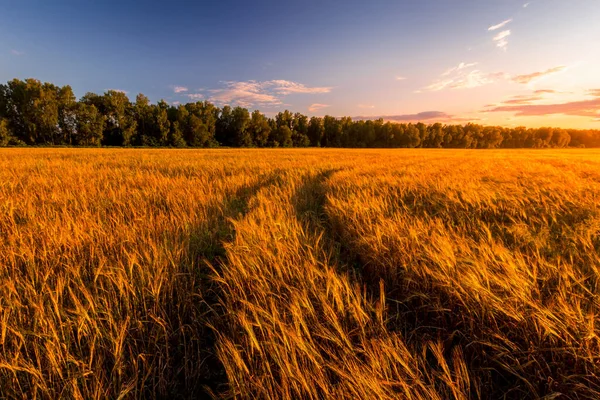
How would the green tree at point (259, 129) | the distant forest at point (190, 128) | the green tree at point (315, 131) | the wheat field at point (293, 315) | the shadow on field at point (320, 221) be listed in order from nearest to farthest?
the wheat field at point (293, 315) → the shadow on field at point (320, 221) → the distant forest at point (190, 128) → the green tree at point (259, 129) → the green tree at point (315, 131)

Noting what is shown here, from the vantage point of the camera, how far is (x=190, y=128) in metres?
62.0

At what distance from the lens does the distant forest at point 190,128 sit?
51406mm

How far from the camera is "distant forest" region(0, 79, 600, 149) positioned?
51.4m

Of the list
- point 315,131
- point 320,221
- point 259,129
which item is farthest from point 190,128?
point 320,221

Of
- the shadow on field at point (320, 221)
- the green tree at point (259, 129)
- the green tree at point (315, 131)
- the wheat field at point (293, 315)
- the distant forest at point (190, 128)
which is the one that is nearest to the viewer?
the wheat field at point (293, 315)

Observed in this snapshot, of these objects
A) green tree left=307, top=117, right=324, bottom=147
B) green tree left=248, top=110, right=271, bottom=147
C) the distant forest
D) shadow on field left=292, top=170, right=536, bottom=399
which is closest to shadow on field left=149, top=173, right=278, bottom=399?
shadow on field left=292, top=170, right=536, bottom=399

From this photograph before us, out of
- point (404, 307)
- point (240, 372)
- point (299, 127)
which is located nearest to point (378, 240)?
point (404, 307)

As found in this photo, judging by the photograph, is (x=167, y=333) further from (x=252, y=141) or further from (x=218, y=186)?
(x=252, y=141)

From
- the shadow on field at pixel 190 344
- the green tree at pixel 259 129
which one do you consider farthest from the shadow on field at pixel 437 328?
the green tree at pixel 259 129

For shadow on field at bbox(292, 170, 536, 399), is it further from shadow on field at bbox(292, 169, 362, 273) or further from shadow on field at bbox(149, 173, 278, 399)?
shadow on field at bbox(149, 173, 278, 399)

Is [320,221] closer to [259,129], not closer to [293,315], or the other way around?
[293,315]

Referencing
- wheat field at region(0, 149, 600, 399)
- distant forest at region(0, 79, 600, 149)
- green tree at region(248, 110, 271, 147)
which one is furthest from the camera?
green tree at region(248, 110, 271, 147)

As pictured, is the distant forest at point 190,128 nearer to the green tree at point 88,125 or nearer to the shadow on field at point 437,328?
the green tree at point 88,125

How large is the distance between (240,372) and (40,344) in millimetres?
978
